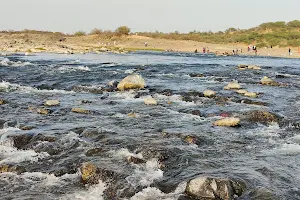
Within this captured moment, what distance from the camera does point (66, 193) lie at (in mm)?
7531

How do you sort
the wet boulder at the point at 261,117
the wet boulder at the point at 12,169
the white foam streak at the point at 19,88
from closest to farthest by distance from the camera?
the wet boulder at the point at 12,169
the wet boulder at the point at 261,117
the white foam streak at the point at 19,88

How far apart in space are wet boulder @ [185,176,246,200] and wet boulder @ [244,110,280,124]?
6.56 metres

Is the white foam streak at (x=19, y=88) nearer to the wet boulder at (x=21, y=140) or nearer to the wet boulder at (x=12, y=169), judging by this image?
the wet boulder at (x=21, y=140)

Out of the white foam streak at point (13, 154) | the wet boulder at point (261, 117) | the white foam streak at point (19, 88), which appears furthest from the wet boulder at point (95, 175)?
the white foam streak at point (19, 88)

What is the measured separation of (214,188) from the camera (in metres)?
7.41

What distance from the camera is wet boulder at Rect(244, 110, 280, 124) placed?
1388 centimetres

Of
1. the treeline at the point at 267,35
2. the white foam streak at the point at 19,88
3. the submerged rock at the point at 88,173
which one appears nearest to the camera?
the submerged rock at the point at 88,173

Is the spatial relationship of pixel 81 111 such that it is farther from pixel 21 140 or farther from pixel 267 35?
pixel 267 35

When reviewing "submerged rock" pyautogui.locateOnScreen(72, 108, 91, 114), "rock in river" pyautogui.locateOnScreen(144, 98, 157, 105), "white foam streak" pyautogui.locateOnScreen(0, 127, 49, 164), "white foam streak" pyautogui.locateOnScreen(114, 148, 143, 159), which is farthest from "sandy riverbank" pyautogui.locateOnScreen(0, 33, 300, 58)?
"white foam streak" pyautogui.locateOnScreen(114, 148, 143, 159)

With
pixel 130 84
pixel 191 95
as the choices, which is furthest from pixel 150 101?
pixel 130 84

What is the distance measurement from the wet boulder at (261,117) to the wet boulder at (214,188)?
21.5ft

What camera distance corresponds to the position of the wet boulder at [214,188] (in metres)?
7.25

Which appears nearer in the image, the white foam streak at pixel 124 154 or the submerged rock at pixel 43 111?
the white foam streak at pixel 124 154

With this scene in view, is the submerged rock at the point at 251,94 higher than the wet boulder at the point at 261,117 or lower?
higher
